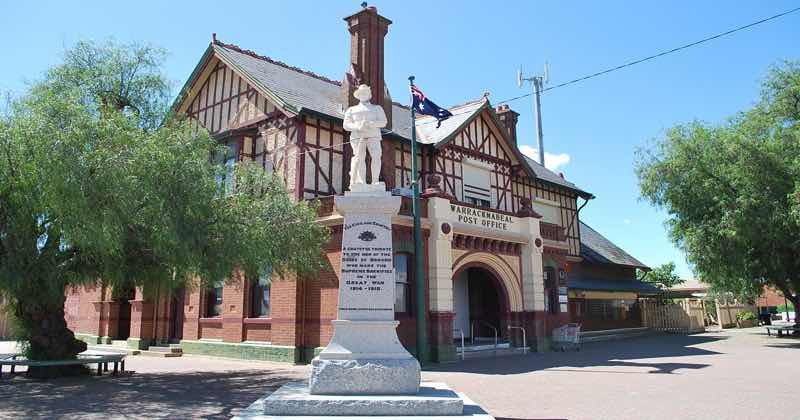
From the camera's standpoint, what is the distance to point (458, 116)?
22.7 metres

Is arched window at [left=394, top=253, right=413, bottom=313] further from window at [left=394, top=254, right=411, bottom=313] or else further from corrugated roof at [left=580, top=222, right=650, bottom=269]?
corrugated roof at [left=580, top=222, right=650, bottom=269]

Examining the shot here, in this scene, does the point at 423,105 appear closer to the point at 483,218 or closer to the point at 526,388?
the point at 483,218

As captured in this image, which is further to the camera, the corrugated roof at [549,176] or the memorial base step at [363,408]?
the corrugated roof at [549,176]

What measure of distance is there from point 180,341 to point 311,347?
22.3 ft

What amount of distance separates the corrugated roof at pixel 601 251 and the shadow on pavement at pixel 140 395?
21007 millimetres

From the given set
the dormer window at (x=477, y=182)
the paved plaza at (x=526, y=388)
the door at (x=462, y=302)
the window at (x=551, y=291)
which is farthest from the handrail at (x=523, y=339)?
the dormer window at (x=477, y=182)

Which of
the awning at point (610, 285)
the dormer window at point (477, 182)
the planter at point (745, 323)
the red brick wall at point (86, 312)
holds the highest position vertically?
the dormer window at point (477, 182)

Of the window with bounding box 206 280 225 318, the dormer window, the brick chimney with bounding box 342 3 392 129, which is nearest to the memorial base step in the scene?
the brick chimney with bounding box 342 3 392 129

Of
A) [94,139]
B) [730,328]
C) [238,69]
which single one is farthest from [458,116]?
[730,328]

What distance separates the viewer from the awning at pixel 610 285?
27.6 meters

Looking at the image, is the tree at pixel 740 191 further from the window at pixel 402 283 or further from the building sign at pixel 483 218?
the window at pixel 402 283

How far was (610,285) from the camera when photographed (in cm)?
3008

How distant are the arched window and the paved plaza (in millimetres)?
2225

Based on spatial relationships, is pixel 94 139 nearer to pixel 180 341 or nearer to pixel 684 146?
pixel 180 341
